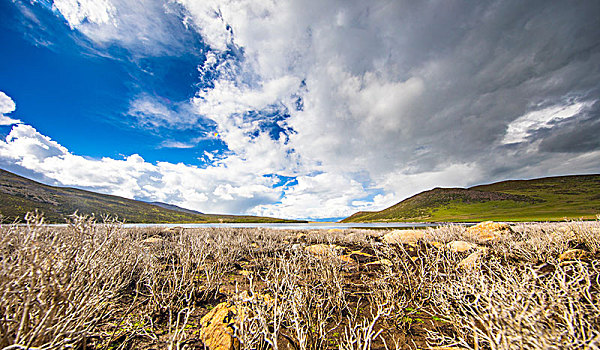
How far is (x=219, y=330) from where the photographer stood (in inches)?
118

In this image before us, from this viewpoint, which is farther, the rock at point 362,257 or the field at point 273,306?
the rock at point 362,257

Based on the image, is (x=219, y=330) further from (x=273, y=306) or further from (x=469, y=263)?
(x=469, y=263)

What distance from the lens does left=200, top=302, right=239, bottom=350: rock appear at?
2830 millimetres

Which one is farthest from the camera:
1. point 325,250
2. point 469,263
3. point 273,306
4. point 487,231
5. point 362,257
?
point 487,231

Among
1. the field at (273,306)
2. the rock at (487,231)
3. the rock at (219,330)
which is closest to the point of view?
the field at (273,306)

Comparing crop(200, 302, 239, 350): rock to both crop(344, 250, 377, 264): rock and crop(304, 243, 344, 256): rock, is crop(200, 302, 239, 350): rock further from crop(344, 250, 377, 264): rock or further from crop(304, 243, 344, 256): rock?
crop(344, 250, 377, 264): rock

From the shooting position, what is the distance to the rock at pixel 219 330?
9.29 ft

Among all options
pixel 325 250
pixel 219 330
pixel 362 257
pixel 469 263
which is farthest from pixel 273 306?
pixel 362 257

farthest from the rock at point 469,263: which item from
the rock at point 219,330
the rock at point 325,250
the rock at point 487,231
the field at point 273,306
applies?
the rock at point 487,231

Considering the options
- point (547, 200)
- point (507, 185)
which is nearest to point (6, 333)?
point (547, 200)

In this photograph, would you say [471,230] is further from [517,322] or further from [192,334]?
[192,334]

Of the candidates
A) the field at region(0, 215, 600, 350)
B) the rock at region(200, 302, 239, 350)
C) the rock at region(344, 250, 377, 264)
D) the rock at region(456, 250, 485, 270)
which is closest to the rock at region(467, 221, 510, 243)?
the field at region(0, 215, 600, 350)

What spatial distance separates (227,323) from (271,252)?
219 inches

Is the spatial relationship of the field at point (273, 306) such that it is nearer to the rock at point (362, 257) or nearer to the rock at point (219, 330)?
the rock at point (219, 330)
